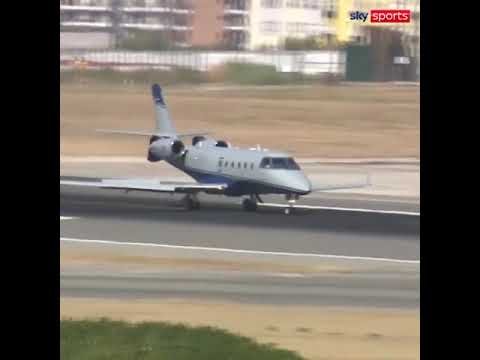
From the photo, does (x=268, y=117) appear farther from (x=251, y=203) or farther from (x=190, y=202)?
(x=190, y=202)

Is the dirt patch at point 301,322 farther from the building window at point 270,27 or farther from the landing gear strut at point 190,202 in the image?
the building window at point 270,27

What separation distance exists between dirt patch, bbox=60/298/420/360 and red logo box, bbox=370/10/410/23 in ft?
121

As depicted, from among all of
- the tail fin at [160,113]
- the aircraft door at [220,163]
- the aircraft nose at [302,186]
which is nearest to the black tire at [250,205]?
the aircraft door at [220,163]

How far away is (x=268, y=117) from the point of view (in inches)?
2968

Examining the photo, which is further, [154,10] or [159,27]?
[154,10]

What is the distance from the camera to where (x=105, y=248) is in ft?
105

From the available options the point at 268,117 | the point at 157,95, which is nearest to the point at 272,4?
the point at 268,117

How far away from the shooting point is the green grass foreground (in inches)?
676

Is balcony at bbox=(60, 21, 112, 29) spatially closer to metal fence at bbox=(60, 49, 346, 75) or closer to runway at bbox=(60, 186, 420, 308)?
metal fence at bbox=(60, 49, 346, 75)

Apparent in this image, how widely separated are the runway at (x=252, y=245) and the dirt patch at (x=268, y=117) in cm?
2105

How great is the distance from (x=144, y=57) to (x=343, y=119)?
749 inches

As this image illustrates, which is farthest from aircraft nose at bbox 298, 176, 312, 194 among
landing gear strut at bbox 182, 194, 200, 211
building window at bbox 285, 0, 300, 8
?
building window at bbox 285, 0, 300, 8

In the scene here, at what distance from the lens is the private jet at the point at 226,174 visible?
3950 cm

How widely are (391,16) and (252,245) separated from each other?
30.1m
